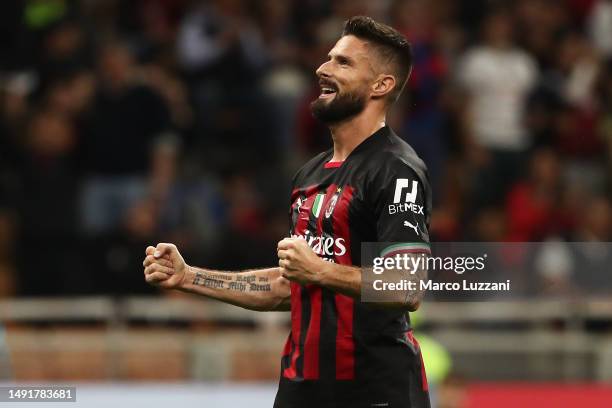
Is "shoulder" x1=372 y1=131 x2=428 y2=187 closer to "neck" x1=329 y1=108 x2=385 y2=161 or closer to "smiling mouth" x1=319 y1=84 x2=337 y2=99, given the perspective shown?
"neck" x1=329 y1=108 x2=385 y2=161

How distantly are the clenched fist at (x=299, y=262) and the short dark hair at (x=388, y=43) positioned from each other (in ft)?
2.71

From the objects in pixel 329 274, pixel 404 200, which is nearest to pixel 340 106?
pixel 404 200

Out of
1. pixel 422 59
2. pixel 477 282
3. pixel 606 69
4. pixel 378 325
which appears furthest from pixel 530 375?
pixel 378 325

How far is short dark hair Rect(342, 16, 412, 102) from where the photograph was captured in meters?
5.64

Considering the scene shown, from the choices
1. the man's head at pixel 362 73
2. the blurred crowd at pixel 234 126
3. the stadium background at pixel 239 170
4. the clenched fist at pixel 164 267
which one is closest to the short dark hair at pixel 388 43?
the man's head at pixel 362 73

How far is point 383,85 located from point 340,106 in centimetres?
19

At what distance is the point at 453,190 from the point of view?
42.5ft

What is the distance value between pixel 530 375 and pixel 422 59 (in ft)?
10.5

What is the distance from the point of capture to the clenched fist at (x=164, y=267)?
5699 millimetres

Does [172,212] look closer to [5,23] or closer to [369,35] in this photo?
[5,23]

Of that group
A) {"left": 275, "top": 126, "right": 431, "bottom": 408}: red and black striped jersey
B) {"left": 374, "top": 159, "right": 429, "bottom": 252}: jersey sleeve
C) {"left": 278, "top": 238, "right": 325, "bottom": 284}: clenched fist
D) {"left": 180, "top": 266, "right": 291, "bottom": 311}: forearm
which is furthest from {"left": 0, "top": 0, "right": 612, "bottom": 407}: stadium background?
{"left": 278, "top": 238, "right": 325, "bottom": 284}: clenched fist

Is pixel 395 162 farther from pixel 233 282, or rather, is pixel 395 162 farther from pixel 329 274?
pixel 233 282

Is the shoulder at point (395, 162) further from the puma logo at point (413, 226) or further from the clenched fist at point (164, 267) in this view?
the clenched fist at point (164, 267)

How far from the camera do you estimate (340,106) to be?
562cm
